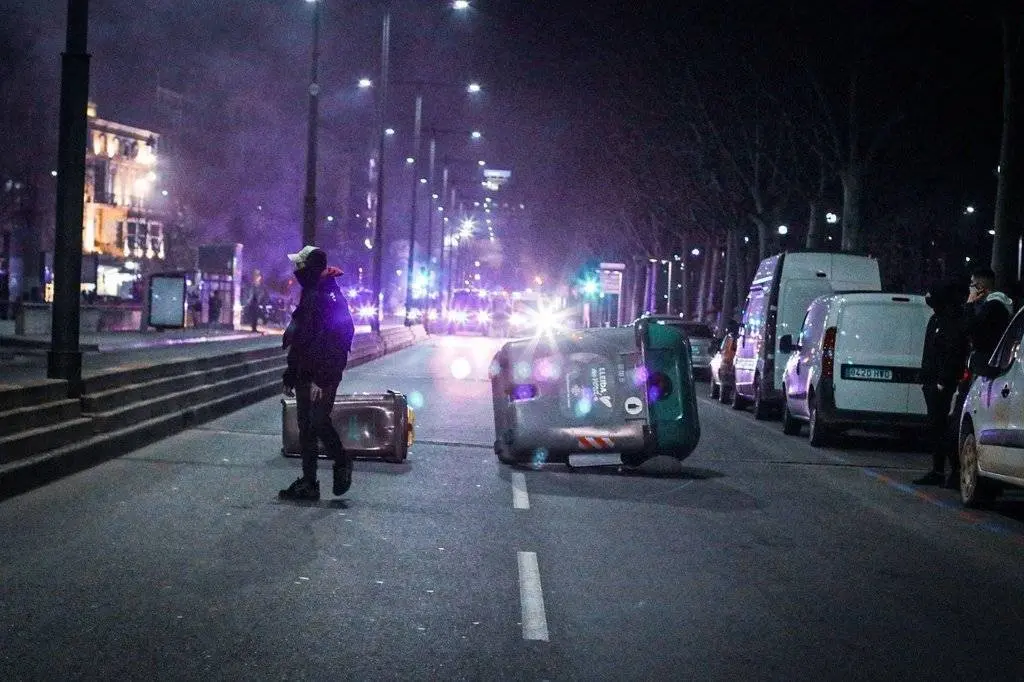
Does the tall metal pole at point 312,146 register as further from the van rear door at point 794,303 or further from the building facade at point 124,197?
the building facade at point 124,197

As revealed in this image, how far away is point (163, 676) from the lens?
564 cm

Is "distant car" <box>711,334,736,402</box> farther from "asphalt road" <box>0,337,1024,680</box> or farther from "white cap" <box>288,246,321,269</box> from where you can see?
"white cap" <box>288,246,321,269</box>

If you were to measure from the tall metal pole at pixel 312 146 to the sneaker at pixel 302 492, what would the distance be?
63.2 ft

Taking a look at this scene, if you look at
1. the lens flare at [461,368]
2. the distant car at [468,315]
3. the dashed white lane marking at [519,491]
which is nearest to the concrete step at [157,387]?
the dashed white lane marking at [519,491]

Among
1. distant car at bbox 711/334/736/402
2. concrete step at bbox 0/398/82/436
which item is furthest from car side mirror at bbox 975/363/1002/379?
distant car at bbox 711/334/736/402

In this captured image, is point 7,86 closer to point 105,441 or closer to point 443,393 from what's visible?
point 443,393

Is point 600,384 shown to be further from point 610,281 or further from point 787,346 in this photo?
point 610,281

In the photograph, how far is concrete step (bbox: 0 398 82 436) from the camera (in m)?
10.9

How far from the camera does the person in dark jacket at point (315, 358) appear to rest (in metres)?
10.4

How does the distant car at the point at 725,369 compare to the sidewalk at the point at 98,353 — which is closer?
the sidewalk at the point at 98,353

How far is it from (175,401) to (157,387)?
675 millimetres

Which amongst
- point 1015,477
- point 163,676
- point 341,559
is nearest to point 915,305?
point 1015,477

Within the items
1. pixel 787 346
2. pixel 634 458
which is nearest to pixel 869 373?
pixel 787 346

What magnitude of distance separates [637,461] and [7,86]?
47.5m
